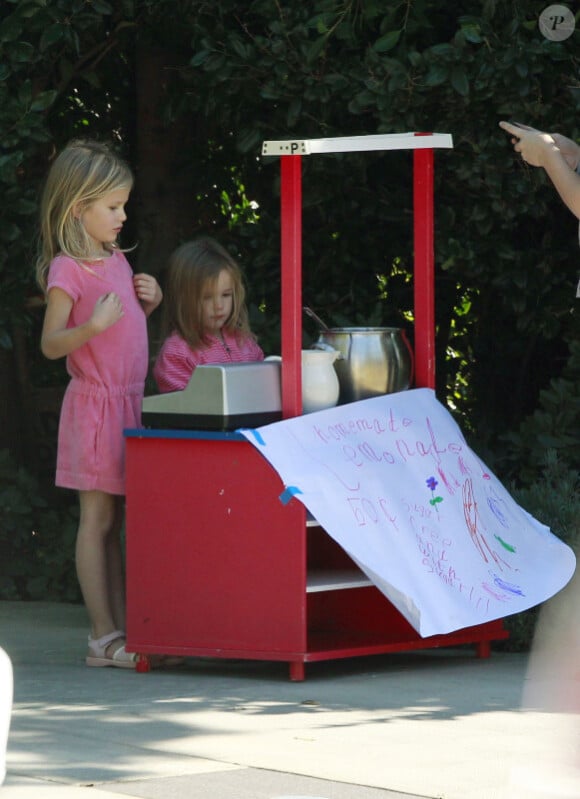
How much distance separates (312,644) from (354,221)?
2.43 m

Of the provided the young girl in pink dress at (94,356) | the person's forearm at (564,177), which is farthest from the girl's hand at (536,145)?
the young girl in pink dress at (94,356)

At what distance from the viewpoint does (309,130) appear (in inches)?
261

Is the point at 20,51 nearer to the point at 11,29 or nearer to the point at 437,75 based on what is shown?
the point at 11,29

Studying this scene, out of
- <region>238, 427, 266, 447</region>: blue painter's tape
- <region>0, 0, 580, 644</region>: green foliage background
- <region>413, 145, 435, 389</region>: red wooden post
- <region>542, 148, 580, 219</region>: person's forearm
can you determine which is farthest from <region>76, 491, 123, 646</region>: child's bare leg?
<region>542, 148, 580, 219</region>: person's forearm

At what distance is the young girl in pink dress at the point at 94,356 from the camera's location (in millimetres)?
5395

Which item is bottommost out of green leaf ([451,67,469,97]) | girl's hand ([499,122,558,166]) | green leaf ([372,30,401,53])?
girl's hand ([499,122,558,166])

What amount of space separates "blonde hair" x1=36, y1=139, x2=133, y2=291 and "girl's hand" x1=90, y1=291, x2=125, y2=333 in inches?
10.2

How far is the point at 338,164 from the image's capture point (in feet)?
22.4

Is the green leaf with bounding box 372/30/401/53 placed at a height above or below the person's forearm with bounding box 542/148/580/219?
above

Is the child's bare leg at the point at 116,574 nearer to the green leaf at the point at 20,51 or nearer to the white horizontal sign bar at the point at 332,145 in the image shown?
the white horizontal sign bar at the point at 332,145

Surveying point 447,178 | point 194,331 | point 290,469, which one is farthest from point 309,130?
point 290,469

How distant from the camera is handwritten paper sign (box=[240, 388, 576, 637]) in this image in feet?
16.3

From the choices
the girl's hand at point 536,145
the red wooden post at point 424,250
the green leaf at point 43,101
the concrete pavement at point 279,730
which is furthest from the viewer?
the green leaf at point 43,101

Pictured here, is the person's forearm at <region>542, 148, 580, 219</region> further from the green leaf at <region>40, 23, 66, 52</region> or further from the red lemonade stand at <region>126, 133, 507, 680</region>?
the green leaf at <region>40, 23, 66, 52</region>
